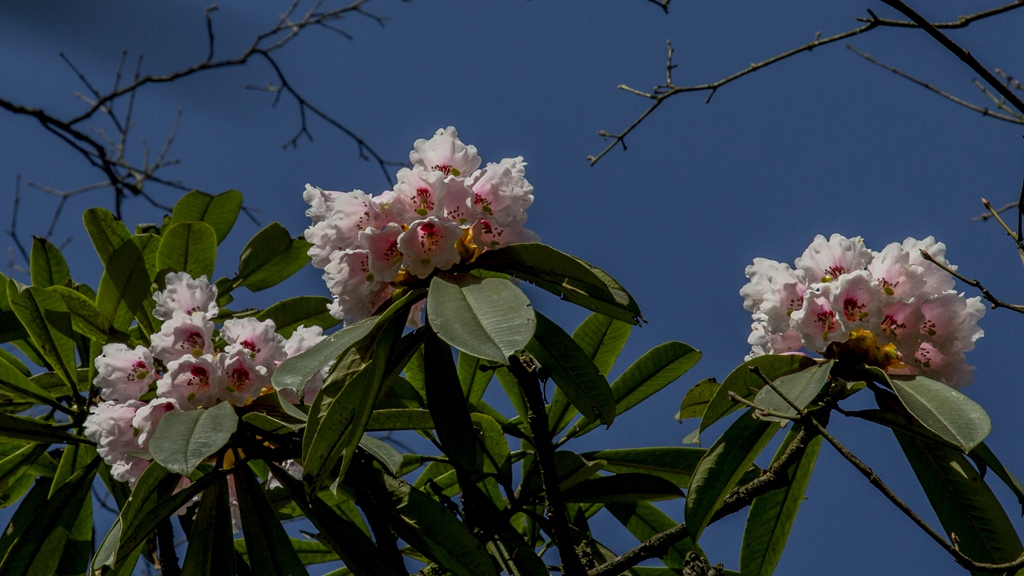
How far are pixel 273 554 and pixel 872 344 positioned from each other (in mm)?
967

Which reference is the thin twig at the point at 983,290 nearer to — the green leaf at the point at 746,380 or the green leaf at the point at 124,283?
the green leaf at the point at 746,380

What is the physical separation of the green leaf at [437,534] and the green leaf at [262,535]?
17 cm

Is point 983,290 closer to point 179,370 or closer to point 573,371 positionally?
point 573,371

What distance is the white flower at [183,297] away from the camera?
1.67 m

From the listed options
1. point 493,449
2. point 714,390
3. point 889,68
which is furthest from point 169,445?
point 889,68

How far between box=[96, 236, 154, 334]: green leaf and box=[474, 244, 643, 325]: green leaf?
0.76 metres

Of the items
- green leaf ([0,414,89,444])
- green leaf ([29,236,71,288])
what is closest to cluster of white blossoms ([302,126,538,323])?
green leaf ([0,414,89,444])

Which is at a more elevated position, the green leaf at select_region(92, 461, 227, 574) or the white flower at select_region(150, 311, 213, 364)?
the white flower at select_region(150, 311, 213, 364)

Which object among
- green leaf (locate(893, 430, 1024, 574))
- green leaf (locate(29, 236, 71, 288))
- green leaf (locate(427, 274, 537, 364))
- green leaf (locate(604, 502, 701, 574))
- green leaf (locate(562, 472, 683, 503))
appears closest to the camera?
green leaf (locate(427, 274, 537, 364))

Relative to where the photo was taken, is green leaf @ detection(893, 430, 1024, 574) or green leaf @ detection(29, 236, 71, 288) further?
green leaf @ detection(29, 236, 71, 288)

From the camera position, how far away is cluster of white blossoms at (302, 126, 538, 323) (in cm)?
138

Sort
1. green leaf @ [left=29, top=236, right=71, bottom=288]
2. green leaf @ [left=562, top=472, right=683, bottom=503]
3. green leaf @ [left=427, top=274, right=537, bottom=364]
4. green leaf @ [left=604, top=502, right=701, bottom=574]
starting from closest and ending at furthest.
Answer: green leaf @ [left=427, top=274, right=537, bottom=364], green leaf @ [left=562, top=472, right=683, bottom=503], green leaf @ [left=604, top=502, right=701, bottom=574], green leaf @ [left=29, top=236, right=71, bottom=288]

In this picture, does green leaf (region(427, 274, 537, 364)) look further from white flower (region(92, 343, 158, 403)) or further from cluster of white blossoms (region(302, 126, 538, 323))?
white flower (region(92, 343, 158, 403))

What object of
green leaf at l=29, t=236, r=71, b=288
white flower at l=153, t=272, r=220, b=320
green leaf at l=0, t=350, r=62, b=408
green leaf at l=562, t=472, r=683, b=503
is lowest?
green leaf at l=562, t=472, r=683, b=503
